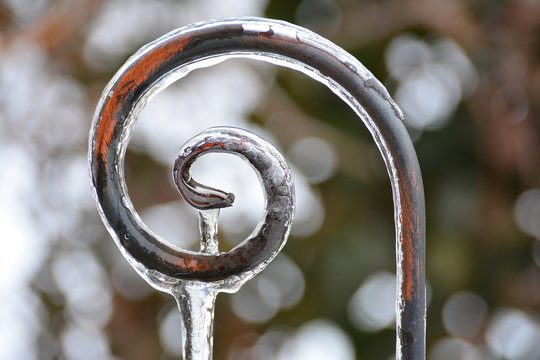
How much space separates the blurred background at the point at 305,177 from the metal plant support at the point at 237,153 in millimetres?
636

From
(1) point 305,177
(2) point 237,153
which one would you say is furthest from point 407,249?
(1) point 305,177

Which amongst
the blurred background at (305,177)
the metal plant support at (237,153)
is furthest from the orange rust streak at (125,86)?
the blurred background at (305,177)

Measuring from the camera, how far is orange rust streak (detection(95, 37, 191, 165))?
208mm

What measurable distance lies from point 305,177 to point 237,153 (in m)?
0.69

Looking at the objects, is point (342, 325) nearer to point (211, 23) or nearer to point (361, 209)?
point (361, 209)

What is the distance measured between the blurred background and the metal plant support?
636 mm

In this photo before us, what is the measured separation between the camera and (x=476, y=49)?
857mm

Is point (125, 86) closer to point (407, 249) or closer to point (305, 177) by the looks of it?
point (407, 249)

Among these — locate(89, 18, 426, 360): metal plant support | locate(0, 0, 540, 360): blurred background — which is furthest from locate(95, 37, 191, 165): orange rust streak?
locate(0, 0, 540, 360): blurred background

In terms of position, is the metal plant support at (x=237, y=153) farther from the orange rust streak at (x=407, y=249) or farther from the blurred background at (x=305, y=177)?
the blurred background at (x=305, y=177)

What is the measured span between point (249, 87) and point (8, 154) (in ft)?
1.28

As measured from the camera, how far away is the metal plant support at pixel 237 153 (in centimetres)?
21

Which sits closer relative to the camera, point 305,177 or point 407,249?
point 407,249

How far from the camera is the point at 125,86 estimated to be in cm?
21
